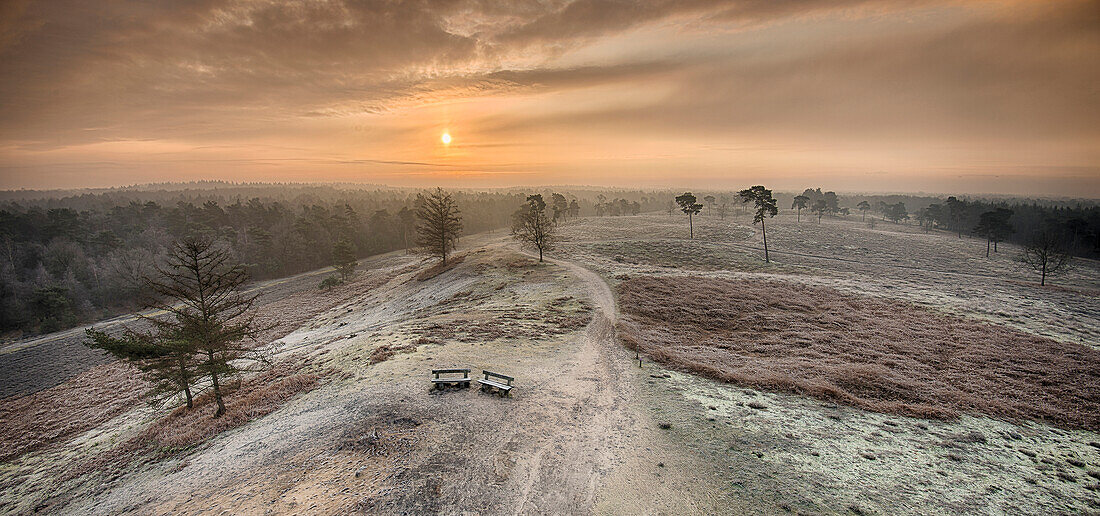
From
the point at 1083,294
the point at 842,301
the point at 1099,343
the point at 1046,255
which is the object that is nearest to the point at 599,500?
the point at 842,301

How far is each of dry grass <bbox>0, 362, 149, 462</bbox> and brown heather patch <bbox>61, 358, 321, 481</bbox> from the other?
31.0 ft

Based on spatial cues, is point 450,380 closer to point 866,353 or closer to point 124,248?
point 866,353

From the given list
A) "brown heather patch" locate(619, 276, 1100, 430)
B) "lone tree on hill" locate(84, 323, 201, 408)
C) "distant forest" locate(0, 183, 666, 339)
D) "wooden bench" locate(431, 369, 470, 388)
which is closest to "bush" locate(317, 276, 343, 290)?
"distant forest" locate(0, 183, 666, 339)

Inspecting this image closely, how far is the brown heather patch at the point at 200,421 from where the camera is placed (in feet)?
52.9

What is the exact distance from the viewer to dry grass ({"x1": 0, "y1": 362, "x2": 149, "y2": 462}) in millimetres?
22766

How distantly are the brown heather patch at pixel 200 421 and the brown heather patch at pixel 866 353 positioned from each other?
19.0 m

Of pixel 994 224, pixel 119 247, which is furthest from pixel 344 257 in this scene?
pixel 994 224

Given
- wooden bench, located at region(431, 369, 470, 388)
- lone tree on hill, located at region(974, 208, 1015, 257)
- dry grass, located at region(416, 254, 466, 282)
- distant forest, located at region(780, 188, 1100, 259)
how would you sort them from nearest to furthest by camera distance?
wooden bench, located at region(431, 369, 470, 388), dry grass, located at region(416, 254, 466, 282), lone tree on hill, located at region(974, 208, 1015, 257), distant forest, located at region(780, 188, 1100, 259)

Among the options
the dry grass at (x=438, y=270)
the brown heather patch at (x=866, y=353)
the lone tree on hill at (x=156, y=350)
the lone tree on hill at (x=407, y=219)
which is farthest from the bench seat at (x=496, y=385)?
the lone tree on hill at (x=407, y=219)

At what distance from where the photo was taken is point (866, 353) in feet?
73.6

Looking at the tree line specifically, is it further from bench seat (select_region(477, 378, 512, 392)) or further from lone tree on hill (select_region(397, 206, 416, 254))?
bench seat (select_region(477, 378, 512, 392))

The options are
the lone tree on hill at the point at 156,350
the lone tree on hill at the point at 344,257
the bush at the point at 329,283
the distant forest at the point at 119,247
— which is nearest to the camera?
the lone tree on hill at the point at 156,350

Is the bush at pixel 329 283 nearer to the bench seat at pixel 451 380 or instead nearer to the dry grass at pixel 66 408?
the dry grass at pixel 66 408

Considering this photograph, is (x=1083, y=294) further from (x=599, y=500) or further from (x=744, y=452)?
(x=599, y=500)
